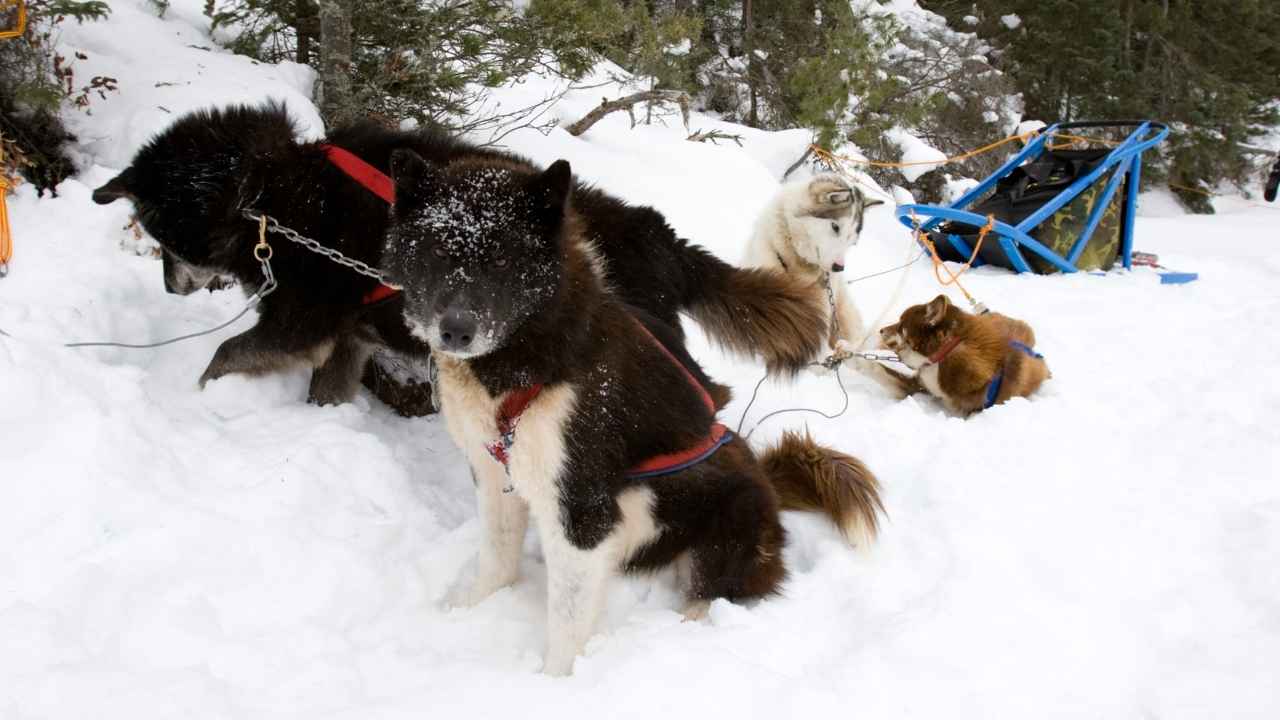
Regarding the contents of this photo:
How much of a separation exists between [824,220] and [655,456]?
3.85 meters

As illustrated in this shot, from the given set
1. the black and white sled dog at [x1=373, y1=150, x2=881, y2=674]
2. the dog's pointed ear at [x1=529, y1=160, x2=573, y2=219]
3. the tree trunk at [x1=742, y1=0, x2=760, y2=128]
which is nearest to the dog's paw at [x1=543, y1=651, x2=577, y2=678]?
the black and white sled dog at [x1=373, y1=150, x2=881, y2=674]

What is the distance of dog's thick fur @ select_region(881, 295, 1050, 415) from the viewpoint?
4918mm

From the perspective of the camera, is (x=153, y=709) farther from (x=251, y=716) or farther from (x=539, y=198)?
(x=539, y=198)

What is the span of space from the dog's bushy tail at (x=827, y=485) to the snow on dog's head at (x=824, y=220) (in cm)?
297

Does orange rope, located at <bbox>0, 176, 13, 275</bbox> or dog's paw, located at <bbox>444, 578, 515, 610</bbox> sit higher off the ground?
orange rope, located at <bbox>0, 176, 13, 275</bbox>

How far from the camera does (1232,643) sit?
97.7 inches

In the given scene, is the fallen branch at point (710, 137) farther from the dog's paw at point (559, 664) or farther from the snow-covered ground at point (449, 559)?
the dog's paw at point (559, 664)

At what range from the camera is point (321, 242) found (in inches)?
134

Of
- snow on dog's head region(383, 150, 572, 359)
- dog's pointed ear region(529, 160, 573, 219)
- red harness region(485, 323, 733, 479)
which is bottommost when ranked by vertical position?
red harness region(485, 323, 733, 479)

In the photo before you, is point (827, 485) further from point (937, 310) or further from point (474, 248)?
point (937, 310)

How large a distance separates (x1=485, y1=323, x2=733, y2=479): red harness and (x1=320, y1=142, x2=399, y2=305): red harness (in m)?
1.26

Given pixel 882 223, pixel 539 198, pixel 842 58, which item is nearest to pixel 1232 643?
pixel 539 198

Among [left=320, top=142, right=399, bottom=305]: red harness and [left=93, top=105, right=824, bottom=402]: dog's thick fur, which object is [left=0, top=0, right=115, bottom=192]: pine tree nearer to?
[left=93, top=105, right=824, bottom=402]: dog's thick fur

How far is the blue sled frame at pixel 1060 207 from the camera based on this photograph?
24.9 ft
